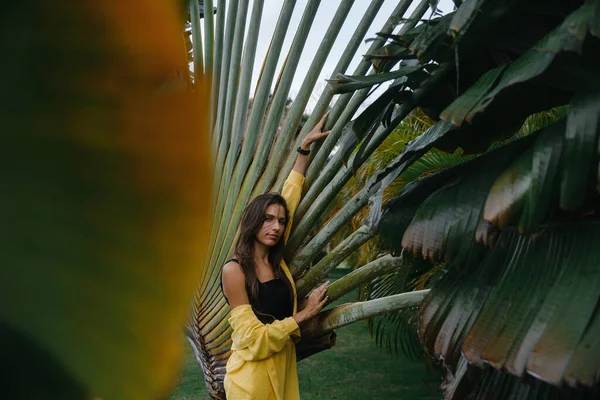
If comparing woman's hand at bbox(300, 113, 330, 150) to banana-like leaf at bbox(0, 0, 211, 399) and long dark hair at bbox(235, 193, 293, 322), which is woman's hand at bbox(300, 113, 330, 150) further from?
banana-like leaf at bbox(0, 0, 211, 399)

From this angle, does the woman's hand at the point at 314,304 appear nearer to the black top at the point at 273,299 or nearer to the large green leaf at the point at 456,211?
the black top at the point at 273,299

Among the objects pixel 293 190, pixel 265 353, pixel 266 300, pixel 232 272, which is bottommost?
pixel 265 353

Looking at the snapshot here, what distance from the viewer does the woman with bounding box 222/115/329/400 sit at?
6.33ft

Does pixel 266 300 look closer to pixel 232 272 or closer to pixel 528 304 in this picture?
pixel 232 272

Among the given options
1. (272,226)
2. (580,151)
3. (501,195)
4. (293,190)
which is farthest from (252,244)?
(580,151)

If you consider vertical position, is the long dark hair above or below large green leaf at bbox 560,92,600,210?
below

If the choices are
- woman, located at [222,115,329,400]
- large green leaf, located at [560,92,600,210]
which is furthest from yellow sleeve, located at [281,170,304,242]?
large green leaf, located at [560,92,600,210]

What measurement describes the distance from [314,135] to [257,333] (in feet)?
2.30

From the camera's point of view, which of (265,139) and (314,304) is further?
(265,139)

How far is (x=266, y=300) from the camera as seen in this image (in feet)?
6.58

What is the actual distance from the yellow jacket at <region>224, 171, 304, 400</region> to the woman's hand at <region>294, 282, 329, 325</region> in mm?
33

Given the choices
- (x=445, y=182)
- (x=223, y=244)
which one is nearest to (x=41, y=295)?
(x=445, y=182)

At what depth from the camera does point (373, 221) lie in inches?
55.7

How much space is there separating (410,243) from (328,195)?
79cm
